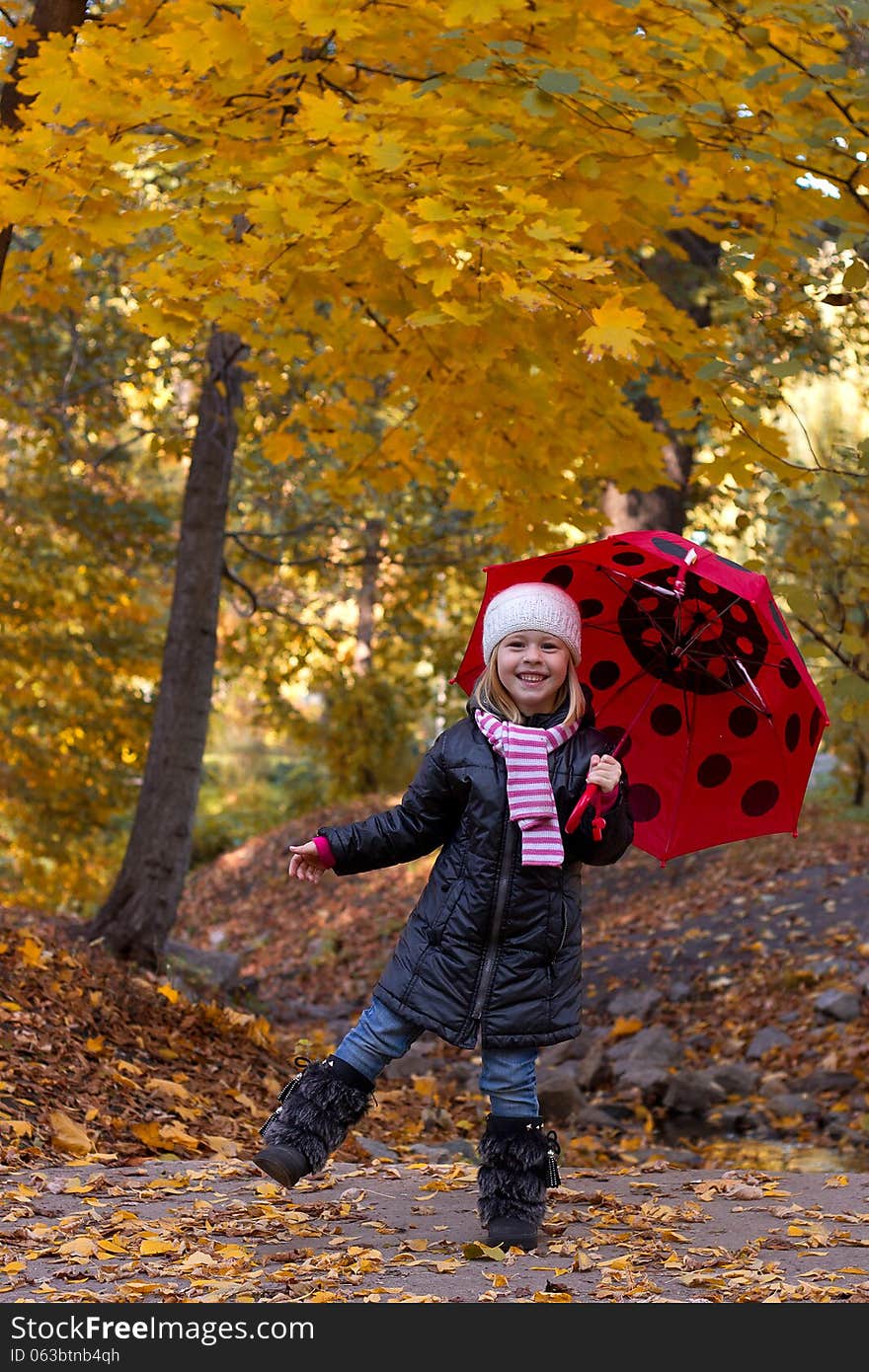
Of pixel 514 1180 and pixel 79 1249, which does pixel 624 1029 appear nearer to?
pixel 514 1180

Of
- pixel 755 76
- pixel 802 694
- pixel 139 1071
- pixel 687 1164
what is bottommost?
pixel 687 1164

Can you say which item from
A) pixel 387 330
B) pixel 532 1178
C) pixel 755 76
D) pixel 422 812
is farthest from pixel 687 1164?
pixel 755 76

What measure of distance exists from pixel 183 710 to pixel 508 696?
169 inches

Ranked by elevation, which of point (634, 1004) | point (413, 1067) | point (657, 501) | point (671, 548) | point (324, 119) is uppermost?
point (324, 119)

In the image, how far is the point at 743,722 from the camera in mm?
4047

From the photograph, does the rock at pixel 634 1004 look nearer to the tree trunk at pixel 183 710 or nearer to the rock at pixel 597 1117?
the rock at pixel 597 1117

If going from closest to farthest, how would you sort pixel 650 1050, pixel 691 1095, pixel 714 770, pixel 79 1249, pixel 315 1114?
pixel 79 1249 → pixel 315 1114 → pixel 714 770 → pixel 691 1095 → pixel 650 1050

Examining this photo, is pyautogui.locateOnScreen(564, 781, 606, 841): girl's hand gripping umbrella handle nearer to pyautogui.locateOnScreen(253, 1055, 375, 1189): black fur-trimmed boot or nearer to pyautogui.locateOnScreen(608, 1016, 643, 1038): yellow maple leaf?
pyautogui.locateOnScreen(253, 1055, 375, 1189): black fur-trimmed boot

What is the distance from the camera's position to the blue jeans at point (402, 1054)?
3.73 m

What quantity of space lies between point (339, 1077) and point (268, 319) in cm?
281

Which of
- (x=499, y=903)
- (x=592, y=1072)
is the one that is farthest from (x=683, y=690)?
(x=592, y=1072)

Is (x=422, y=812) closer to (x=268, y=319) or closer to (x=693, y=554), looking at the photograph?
(x=693, y=554)

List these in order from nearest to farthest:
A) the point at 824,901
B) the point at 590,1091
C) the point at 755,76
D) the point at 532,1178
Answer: the point at 532,1178 → the point at 755,76 → the point at 590,1091 → the point at 824,901

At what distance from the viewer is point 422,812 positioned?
12.5 feet
